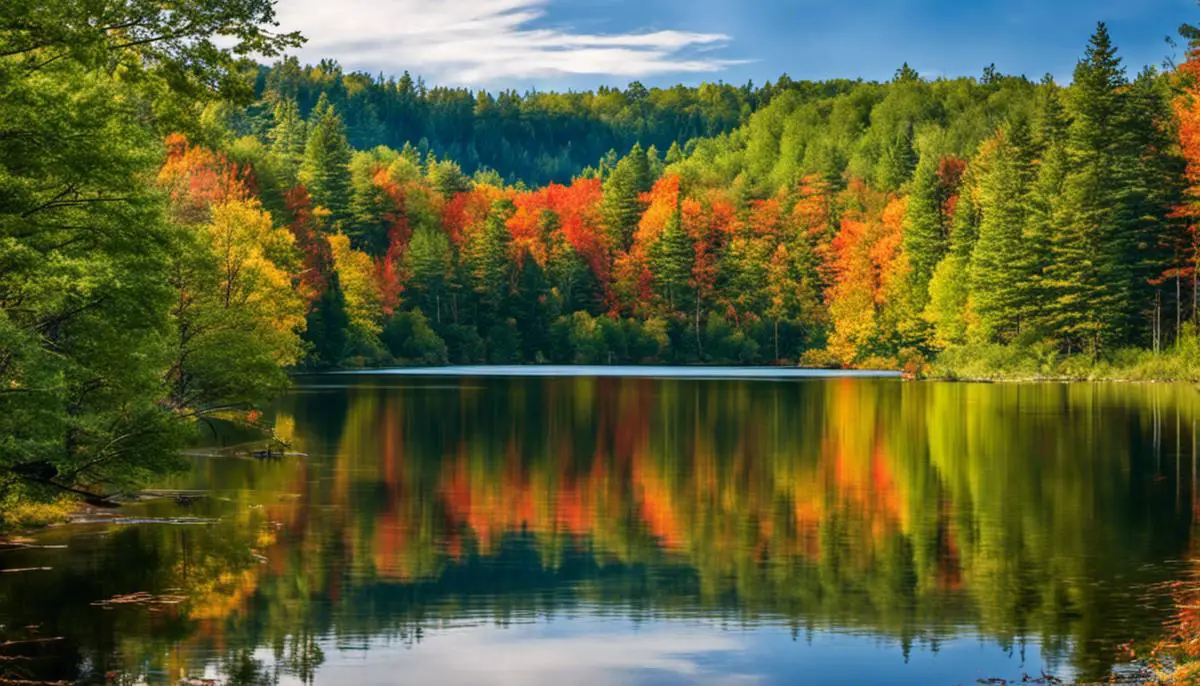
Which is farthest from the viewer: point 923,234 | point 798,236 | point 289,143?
point 289,143

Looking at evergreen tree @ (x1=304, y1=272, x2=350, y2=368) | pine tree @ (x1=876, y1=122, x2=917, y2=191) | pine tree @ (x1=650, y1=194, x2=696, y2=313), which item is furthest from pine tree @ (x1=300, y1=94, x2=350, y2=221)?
pine tree @ (x1=876, y1=122, x2=917, y2=191)

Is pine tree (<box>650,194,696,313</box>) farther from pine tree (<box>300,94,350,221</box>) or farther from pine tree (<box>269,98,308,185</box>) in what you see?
pine tree (<box>269,98,308,185</box>)

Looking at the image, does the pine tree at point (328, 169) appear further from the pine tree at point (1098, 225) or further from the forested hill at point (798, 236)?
the pine tree at point (1098, 225)

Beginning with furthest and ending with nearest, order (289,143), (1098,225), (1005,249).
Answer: (289,143)
(1005,249)
(1098,225)

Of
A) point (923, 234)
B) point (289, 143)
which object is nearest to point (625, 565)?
point (923, 234)

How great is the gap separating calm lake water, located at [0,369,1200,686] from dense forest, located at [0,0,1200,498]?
307 cm

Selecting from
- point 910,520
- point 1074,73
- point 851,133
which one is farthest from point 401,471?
point 851,133

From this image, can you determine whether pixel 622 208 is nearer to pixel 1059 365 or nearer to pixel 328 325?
pixel 328 325

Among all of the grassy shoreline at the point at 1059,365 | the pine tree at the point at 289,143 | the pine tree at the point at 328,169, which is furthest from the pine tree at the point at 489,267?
the grassy shoreline at the point at 1059,365

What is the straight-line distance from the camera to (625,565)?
84.6ft

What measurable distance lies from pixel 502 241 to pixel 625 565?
122440mm

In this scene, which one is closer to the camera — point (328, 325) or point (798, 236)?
point (328, 325)

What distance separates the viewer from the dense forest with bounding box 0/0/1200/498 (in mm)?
23891

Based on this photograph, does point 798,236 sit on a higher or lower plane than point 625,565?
higher
